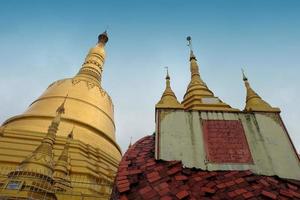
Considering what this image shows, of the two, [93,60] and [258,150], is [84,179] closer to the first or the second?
[258,150]

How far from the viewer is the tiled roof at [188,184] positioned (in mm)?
4082

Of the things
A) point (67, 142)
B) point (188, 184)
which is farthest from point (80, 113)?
point (188, 184)

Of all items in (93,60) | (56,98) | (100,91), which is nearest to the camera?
(56,98)

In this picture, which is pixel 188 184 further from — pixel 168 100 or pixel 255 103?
pixel 255 103

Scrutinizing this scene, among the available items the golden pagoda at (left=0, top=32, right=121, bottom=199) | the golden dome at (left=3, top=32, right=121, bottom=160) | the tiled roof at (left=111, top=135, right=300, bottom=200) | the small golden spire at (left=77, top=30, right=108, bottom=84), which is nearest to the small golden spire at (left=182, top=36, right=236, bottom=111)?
the tiled roof at (left=111, top=135, right=300, bottom=200)

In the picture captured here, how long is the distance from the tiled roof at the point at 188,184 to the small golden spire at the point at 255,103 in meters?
1.78

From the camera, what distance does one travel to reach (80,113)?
584 inches

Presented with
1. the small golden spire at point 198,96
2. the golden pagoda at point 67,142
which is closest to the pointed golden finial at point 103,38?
the golden pagoda at point 67,142

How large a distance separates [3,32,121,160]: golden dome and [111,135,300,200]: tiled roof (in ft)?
29.9

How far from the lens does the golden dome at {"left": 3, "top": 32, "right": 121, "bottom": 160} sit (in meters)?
13.8

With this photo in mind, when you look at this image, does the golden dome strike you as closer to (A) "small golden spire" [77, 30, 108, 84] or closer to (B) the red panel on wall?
(A) "small golden spire" [77, 30, 108, 84]

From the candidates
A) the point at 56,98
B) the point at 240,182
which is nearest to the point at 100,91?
the point at 56,98

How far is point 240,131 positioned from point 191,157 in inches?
48.4

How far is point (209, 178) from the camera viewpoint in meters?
4.58
